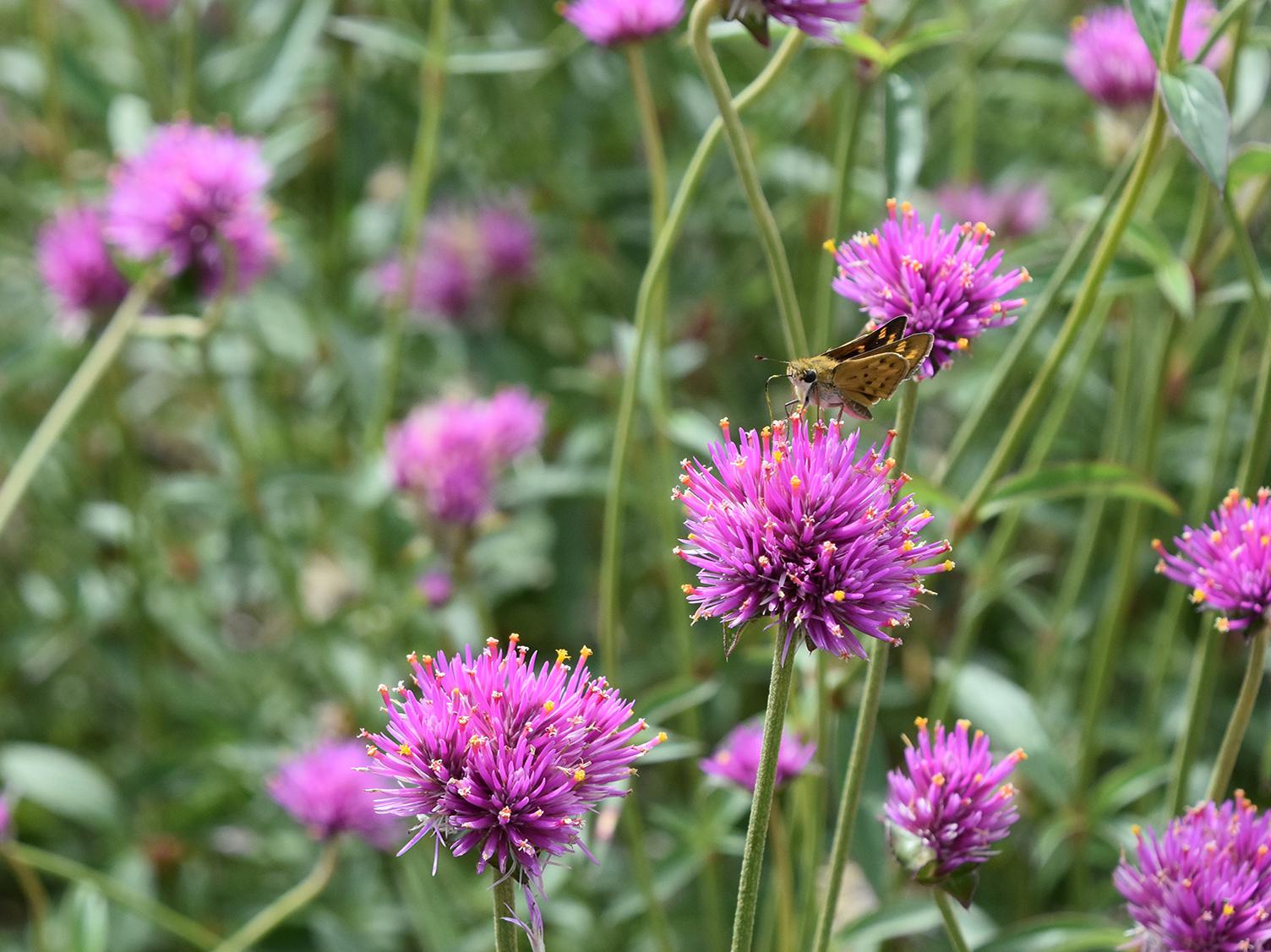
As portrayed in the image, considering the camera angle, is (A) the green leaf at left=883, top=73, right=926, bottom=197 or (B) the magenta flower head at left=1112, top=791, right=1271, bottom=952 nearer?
(B) the magenta flower head at left=1112, top=791, right=1271, bottom=952

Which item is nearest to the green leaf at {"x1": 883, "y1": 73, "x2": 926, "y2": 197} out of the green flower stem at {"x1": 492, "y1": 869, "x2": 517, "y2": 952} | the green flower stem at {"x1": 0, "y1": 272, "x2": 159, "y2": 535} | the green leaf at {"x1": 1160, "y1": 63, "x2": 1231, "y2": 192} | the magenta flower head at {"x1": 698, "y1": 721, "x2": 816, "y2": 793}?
the green leaf at {"x1": 1160, "y1": 63, "x2": 1231, "y2": 192}

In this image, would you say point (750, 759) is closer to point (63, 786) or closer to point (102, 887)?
point (102, 887)

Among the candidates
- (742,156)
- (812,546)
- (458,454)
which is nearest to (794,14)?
(742,156)

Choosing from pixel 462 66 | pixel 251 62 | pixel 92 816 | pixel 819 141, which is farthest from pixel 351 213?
pixel 92 816

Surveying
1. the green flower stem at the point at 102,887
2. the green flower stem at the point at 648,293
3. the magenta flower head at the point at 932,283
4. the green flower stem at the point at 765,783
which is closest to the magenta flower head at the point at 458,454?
the green flower stem at the point at 648,293

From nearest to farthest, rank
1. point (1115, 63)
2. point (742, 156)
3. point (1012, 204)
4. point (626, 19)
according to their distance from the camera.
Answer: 1. point (742, 156)
2. point (626, 19)
3. point (1115, 63)
4. point (1012, 204)

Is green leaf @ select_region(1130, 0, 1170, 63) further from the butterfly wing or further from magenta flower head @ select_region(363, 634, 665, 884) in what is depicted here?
magenta flower head @ select_region(363, 634, 665, 884)
